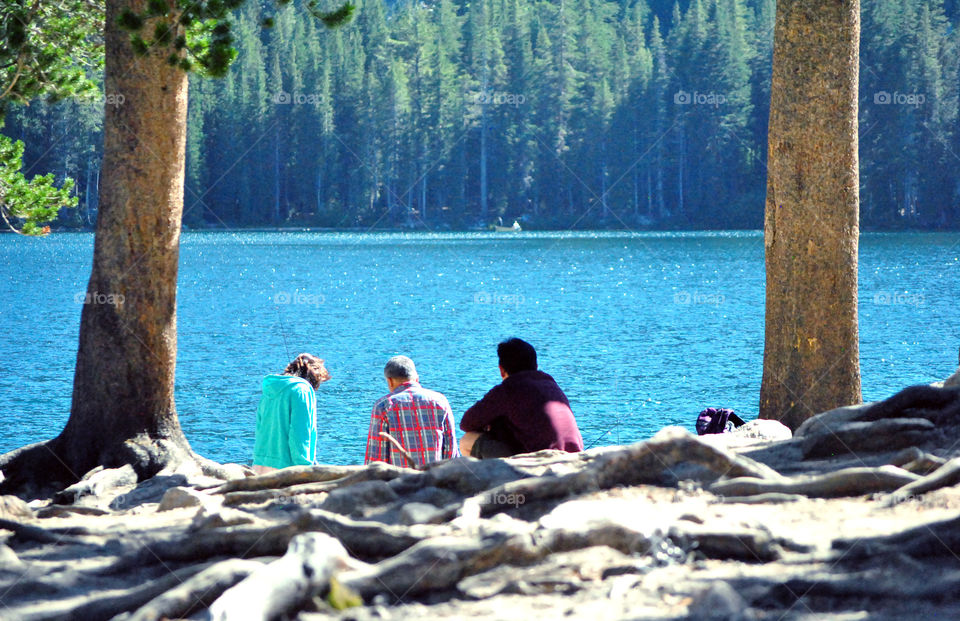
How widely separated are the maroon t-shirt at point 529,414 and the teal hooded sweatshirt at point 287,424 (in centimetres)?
126

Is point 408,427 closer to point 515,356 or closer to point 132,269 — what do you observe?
point 515,356

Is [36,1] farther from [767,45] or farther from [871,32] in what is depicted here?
[767,45]

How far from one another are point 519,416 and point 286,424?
1739 mm

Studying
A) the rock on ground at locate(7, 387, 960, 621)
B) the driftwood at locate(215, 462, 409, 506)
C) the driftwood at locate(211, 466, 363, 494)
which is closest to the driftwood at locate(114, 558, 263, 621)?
the rock on ground at locate(7, 387, 960, 621)

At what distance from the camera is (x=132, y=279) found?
313 inches

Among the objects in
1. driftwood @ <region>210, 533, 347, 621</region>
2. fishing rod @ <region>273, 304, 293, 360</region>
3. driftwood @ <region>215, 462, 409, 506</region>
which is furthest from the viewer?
fishing rod @ <region>273, 304, 293, 360</region>

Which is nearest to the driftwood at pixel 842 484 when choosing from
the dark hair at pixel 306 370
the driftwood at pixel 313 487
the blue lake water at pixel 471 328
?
the driftwood at pixel 313 487

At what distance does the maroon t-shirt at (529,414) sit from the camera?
648 cm

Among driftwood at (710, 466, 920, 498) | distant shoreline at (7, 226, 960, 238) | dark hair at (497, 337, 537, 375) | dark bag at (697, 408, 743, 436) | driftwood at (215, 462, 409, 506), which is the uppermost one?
distant shoreline at (7, 226, 960, 238)

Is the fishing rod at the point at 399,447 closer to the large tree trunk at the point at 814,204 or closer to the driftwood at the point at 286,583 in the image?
the driftwood at the point at 286,583

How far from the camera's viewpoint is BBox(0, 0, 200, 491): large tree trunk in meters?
7.91

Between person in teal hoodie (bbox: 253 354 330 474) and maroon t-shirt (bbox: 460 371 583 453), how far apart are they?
4.13 ft

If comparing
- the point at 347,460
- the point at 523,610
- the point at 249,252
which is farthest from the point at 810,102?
the point at 249,252

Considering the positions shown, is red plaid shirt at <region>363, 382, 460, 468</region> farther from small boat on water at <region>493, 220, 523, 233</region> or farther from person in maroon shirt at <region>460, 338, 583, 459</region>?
small boat on water at <region>493, 220, 523, 233</region>
